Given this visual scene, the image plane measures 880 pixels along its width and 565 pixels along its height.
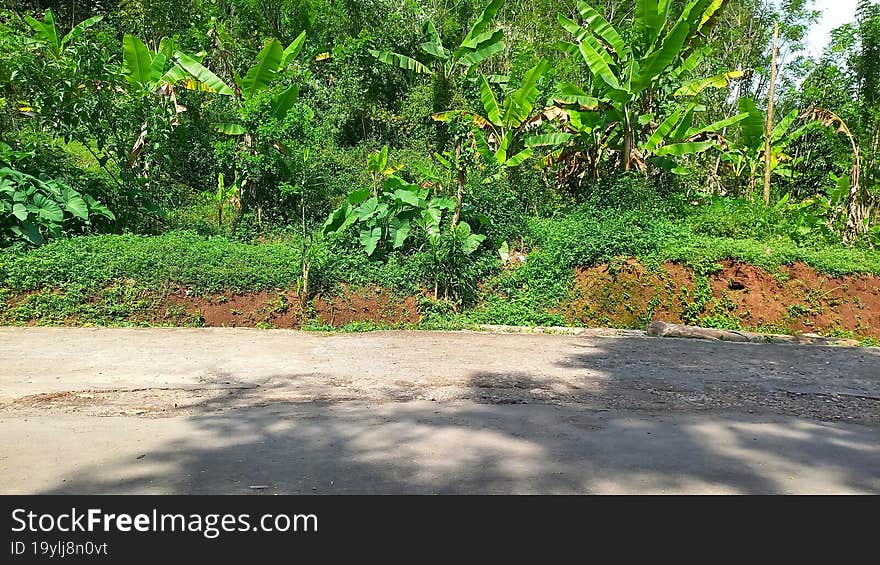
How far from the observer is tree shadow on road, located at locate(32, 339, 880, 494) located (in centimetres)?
340

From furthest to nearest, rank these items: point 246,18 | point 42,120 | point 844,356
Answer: point 246,18
point 42,120
point 844,356

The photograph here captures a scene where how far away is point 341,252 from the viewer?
11.5 meters

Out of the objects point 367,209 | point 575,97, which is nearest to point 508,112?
point 575,97

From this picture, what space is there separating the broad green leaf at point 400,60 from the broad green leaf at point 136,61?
506 centimetres

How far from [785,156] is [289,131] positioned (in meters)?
11.6

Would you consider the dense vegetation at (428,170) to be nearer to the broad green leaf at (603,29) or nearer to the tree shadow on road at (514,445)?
the broad green leaf at (603,29)

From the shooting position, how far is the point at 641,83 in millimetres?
11992

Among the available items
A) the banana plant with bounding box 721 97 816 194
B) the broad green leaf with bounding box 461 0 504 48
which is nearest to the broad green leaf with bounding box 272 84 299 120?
the broad green leaf with bounding box 461 0 504 48

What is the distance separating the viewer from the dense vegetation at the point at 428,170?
11164mm

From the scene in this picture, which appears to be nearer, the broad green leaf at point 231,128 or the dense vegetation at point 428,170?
the dense vegetation at point 428,170

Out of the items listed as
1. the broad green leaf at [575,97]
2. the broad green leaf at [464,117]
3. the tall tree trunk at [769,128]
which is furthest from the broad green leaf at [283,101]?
the tall tree trunk at [769,128]

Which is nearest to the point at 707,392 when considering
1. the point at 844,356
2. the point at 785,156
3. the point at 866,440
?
the point at 866,440

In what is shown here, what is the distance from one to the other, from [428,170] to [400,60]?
461 cm

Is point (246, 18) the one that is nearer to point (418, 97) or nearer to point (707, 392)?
point (418, 97)
